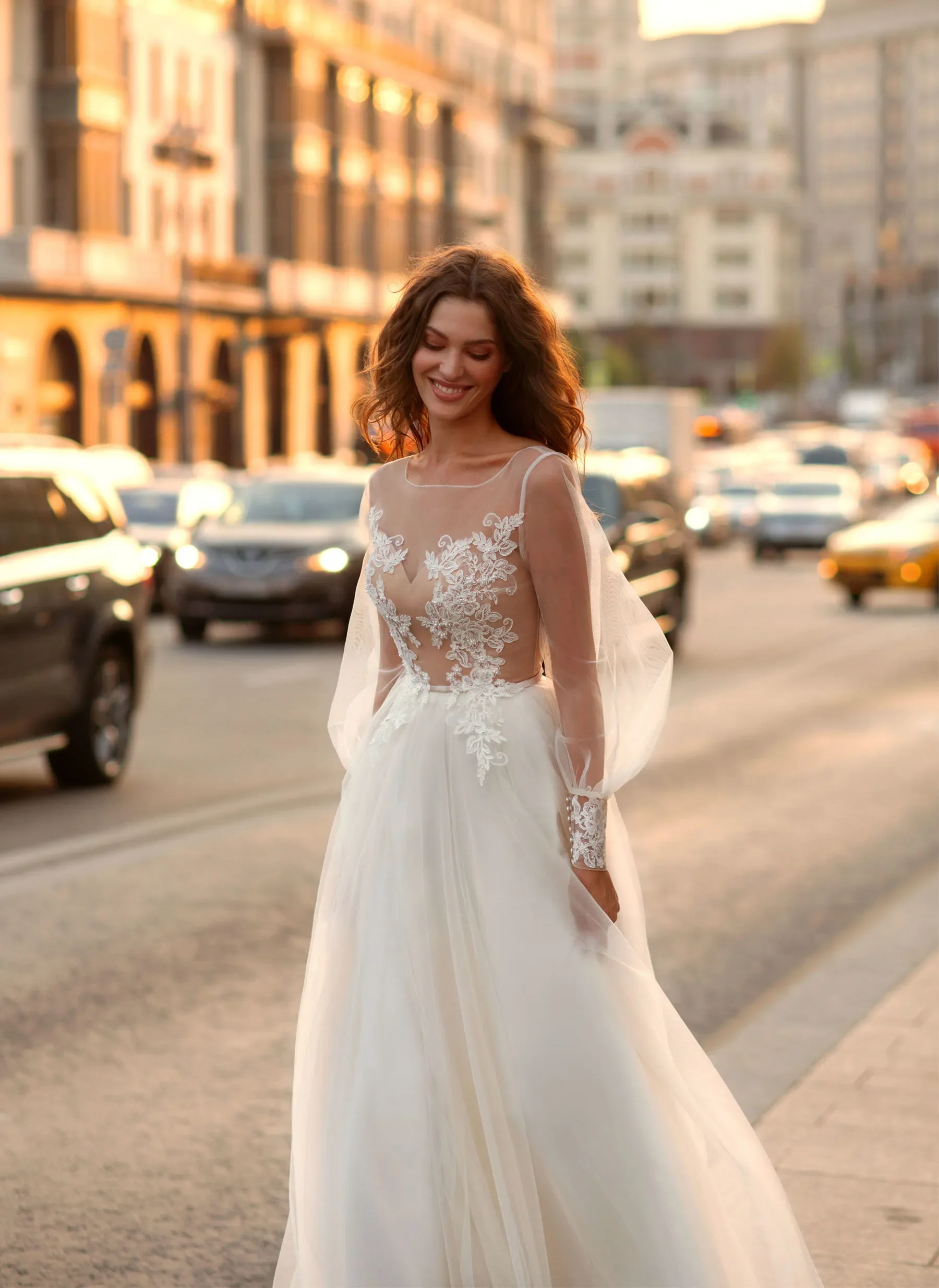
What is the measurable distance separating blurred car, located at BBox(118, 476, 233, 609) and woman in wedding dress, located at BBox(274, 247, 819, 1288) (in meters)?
22.6

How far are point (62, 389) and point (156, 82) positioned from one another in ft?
31.4

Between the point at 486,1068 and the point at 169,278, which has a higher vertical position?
the point at 169,278

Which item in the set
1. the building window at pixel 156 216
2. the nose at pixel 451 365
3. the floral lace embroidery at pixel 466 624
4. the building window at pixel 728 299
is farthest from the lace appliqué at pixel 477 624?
the building window at pixel 728 299

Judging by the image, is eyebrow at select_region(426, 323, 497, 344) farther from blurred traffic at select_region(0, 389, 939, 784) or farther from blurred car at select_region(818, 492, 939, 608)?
blurred car at select_region(818, 492, 939, 608)

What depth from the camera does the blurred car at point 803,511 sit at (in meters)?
43.1

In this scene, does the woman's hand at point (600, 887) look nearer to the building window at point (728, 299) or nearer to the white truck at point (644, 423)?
the white truck at point (644, 423)

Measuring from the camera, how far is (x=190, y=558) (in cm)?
2298

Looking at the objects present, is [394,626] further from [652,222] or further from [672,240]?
[652,222]

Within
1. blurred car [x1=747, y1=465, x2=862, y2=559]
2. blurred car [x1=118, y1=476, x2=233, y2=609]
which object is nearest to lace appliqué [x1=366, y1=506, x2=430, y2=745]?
blurred car [x1=118, y1=476, x2=233, y2=609]

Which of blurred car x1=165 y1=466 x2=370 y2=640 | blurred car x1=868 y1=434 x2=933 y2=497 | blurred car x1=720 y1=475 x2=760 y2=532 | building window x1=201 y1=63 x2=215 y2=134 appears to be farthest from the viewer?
blurred car x1=868 y1=434 x2=933 y2=497

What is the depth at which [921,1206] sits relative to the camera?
5047 mm

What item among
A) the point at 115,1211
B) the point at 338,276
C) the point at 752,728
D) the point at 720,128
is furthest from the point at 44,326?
the point at 720,128

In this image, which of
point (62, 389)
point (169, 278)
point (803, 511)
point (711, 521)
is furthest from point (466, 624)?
point (169, 278)

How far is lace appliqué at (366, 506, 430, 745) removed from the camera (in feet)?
12.7
